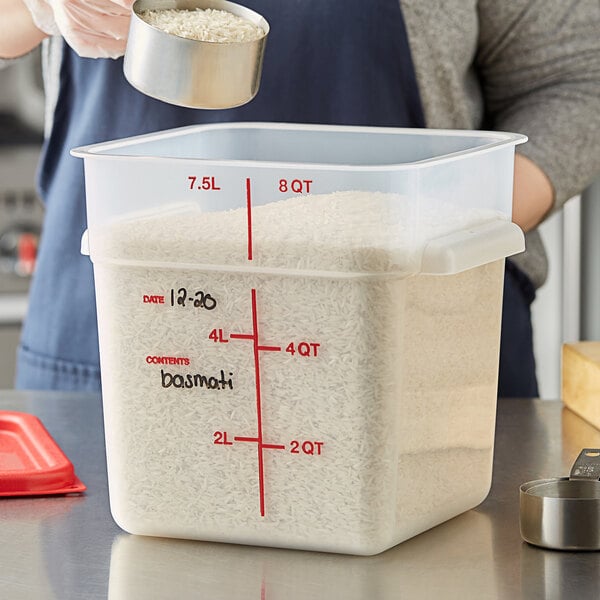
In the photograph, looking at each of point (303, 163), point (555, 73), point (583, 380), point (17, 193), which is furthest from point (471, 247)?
point (17, 193)

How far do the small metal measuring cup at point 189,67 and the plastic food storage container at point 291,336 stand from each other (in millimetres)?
76

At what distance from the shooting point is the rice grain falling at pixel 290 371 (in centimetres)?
60

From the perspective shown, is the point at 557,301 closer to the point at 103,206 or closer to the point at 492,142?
the point at 492,142

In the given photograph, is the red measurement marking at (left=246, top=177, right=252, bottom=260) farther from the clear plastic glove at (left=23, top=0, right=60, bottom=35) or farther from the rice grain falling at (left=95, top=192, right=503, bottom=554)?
the clear plastic glove at (left=23, top=0, right=60, bottom=35)

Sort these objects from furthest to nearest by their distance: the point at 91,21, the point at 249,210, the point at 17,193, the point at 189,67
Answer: the point at 17,193 < the point at 91,21 < the point at 189,67 < the point at 249,210

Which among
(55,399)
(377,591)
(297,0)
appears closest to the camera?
(377,591)

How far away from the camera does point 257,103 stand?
1136 mm

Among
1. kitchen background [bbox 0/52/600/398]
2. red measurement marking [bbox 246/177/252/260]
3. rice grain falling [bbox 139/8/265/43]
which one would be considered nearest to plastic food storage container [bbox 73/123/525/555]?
red measurement marking [bbox 246/177/252/260]

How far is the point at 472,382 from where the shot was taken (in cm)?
70

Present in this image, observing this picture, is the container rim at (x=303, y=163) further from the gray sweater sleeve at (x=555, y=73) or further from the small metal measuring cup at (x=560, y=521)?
the gray sweater sleeve at (x=555, y=73)

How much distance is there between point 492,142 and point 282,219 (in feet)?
0.57

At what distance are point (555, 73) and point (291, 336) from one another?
658 mm

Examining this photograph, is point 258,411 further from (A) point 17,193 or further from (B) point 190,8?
(A) point 17,193

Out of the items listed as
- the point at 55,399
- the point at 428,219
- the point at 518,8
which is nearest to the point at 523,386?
the point at 518,8
